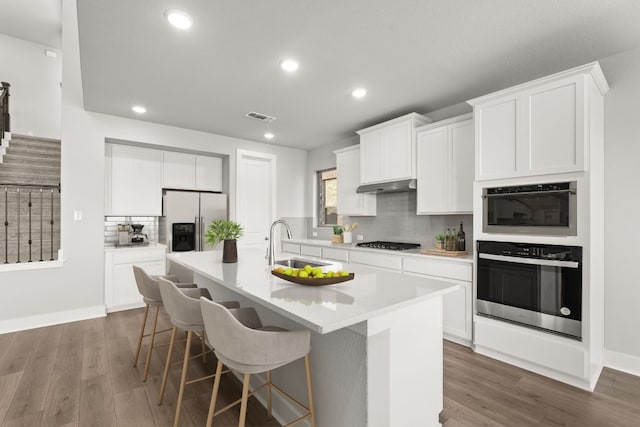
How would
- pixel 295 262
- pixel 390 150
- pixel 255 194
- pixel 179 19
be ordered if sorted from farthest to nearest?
pixel 255 194 < pixel 390 150 < pixel 295 262 < pixel 179 19

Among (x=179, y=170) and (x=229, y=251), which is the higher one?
(x=179, y=170)

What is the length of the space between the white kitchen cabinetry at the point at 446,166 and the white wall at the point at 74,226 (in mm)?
3695

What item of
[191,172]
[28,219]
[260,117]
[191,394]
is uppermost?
[260,117]

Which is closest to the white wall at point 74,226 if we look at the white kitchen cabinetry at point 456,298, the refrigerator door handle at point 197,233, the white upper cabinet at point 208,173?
the white upper cabinet at point 208,173

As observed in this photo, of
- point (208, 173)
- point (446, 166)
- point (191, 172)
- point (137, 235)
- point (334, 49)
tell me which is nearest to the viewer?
point (334, 49)

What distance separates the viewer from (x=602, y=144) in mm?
2609

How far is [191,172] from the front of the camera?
4961 millimetres

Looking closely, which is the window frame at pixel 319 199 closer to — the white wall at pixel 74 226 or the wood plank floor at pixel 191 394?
the white wall at pixel 74 226

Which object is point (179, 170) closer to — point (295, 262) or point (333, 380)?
point (295, 262)

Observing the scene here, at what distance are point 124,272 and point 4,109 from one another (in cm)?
391

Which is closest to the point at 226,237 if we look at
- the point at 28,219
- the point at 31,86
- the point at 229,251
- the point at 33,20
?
the point at 229,251

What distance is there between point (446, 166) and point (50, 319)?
16.0ft

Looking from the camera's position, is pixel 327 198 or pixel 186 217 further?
pixel 327 198

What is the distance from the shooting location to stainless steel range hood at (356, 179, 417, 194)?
373 cm
